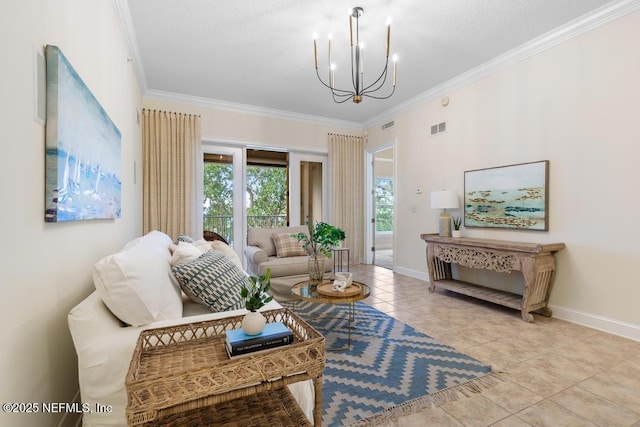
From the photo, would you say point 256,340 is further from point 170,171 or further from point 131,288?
point 170,171

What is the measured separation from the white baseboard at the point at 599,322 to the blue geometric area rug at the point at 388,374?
5.03 ft

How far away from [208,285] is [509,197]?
11.0 ft

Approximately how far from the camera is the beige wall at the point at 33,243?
0.95 metres

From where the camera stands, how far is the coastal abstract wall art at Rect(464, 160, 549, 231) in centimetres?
313

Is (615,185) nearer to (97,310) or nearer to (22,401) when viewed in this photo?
(97,310)

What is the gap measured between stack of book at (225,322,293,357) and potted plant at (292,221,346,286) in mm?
1474

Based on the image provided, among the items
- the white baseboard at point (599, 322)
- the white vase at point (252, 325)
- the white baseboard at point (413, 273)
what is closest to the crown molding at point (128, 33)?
the white vase at point (252, 325)

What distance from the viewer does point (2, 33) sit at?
92 centimetres

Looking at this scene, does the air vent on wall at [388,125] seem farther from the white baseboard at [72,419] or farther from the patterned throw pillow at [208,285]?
the white baseboard at [72,419]

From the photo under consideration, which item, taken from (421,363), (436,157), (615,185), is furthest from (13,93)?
(436,157)

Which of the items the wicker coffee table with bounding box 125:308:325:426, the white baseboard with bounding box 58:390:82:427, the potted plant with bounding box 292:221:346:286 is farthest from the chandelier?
the white baseboard with bounding box 58:390:82:427

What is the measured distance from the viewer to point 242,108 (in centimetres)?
504

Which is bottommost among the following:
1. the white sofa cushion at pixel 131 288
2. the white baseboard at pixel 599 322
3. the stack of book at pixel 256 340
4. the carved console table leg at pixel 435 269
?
the white baseboard at pixel 599 322

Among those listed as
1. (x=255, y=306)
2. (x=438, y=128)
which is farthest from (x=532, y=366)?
(x=438, y=128)
